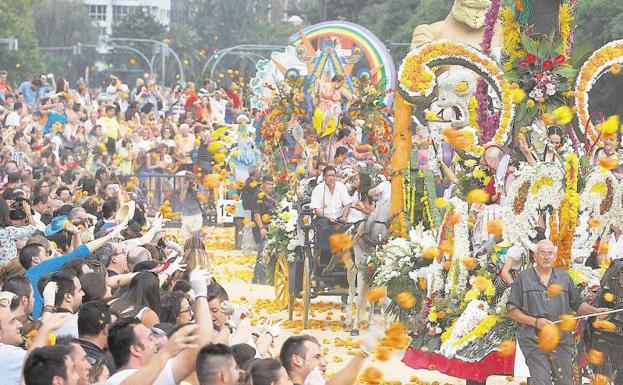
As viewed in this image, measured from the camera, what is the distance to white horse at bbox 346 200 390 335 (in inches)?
741

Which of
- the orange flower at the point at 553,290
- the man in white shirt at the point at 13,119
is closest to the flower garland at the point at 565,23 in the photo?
the orange flower at the point at 553,290

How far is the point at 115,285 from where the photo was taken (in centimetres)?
1348

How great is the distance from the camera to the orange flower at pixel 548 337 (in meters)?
13.4

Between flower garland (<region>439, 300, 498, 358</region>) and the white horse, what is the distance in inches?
139

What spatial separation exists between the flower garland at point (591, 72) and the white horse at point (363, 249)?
9.31 feet

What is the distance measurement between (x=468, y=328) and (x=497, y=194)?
1730mm

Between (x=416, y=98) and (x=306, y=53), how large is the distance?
50.3 feet

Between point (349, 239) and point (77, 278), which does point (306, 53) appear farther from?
point (77, 278)

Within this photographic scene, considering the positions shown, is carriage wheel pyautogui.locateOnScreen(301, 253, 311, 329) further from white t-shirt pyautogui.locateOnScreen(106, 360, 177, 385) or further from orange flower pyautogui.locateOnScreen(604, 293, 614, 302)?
white t-shirt pyautogui.locateOnScreen(106, 360, 177, 385)

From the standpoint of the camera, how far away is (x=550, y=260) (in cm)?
1388

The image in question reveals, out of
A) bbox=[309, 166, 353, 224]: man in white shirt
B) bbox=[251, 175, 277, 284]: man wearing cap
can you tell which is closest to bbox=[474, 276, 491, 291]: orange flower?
bbox=[309, 166, 353, 224]: man in white shirt

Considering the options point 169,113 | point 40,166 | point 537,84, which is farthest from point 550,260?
point 169,113

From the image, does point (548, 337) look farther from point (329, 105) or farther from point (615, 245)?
point (329, 105)

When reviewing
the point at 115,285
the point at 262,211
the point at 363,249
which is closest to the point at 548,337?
the point at 115,285
